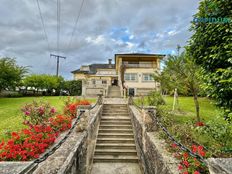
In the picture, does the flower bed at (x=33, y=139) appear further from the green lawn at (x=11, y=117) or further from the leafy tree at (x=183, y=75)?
the leafy tree at (x=183, y=75)

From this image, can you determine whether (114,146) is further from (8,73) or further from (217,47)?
(8,73)

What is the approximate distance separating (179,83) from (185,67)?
3.05 feet

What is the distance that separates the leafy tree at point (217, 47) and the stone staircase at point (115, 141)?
3889mm

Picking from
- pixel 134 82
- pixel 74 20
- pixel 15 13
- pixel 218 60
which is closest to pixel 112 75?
pixel 134 82

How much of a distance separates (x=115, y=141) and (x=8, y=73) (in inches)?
745

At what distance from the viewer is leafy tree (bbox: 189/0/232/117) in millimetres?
3523

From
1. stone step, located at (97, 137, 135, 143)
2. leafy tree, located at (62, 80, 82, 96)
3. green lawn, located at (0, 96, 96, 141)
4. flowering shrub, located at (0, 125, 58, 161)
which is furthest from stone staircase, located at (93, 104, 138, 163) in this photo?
leafy tree, located at (62, 80, 82, 96)

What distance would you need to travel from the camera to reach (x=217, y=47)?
379cm

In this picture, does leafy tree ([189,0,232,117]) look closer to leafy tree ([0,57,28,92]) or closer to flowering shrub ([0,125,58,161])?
flowering shrub ([0,125,58,161])

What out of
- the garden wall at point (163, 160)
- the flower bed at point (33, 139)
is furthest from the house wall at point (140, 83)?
the garden wall at point (163, 160)

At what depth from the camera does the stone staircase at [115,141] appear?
5.81 m

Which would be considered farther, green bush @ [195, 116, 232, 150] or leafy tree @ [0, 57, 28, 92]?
leafy tree @ [0, 57, 28, 92]

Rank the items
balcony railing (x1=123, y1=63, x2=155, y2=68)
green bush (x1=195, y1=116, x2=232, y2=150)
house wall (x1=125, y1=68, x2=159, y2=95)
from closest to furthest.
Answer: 1. green bush (x1=195, y1=116, x2=232, y2=150)
2. house wall (x1=125, y1=68, x2=159, y2=95)
3. balcony railing (x1=123, y1=63, x2=155, y2=68)

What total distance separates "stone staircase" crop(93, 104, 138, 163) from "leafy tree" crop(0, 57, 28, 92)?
16.6 m
